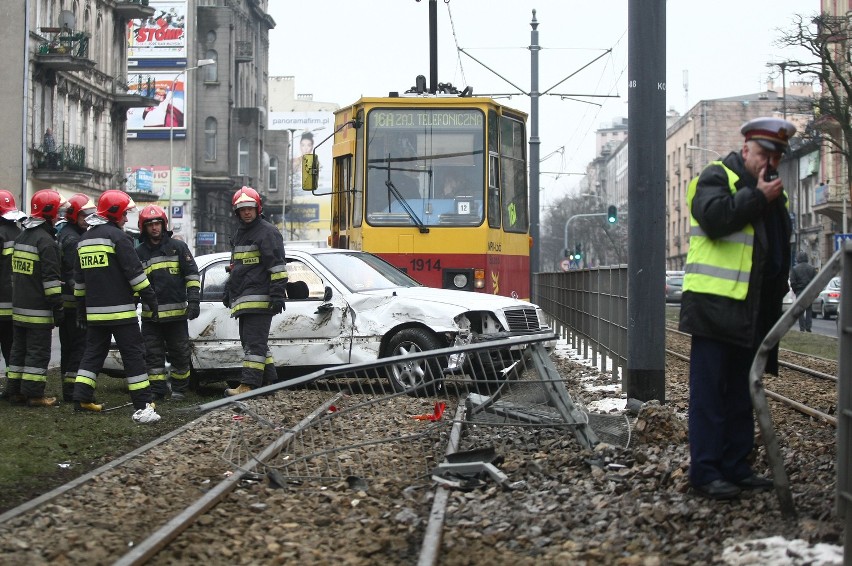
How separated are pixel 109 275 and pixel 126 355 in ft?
2.18

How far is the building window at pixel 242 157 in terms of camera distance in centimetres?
8775

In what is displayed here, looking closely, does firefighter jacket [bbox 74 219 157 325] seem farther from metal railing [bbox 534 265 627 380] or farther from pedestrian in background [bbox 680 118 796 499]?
pedestrian in background [bbox 680 118 796 499]

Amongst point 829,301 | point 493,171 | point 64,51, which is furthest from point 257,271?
point 829,301

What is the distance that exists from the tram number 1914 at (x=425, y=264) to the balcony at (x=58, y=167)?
2852 centimetres

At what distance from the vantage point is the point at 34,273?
11.8 m

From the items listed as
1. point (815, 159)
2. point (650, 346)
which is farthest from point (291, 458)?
point (815, 159)

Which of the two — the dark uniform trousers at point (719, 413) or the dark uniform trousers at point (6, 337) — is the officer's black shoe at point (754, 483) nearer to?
the dark uniform trousers at point (719, 413)

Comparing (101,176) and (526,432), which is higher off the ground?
(101,176)

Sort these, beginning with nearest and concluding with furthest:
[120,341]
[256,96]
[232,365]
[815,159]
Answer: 1. [120,341]
2. [232,365]
3. [815,159]
4. [256,96]

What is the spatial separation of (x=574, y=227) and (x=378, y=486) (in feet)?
308

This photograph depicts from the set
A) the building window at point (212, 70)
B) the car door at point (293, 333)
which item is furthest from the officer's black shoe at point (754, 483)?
the building window at point (212, 70)

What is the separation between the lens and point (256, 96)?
3718 inches

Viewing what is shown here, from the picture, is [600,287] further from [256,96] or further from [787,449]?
[256,96]

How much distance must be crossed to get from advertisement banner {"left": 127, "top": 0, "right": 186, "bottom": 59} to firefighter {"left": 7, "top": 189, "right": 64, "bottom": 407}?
6900 cm
